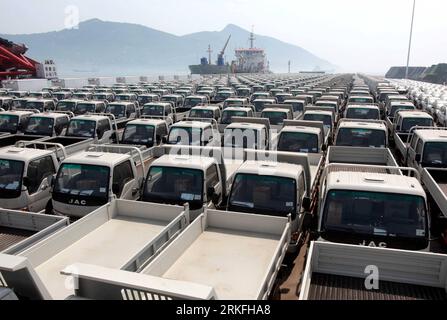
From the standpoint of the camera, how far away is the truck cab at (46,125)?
50.8 ft

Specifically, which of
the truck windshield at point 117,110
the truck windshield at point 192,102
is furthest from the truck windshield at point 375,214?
the truck windshield at point 192,102

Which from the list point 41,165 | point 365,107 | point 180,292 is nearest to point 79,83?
point 365,107

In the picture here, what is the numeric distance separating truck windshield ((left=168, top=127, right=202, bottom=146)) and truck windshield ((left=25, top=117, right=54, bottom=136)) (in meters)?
5.48

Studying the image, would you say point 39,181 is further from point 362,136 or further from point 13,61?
point 13,61

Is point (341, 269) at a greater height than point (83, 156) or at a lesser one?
lesser

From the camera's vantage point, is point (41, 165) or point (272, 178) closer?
point (272, 178)

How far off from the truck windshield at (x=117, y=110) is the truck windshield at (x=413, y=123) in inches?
545

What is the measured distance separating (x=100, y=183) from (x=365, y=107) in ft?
48.6

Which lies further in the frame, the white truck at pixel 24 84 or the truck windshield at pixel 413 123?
the white truck at pixel 24 84

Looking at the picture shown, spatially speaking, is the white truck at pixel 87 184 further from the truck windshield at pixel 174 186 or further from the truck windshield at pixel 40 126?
the truck windshield at pixel 40 126

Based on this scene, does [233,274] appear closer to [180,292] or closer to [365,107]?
[180,292]

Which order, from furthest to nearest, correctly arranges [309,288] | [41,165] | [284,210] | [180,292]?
1. [41,165]
2. [284,210]
3. [309,288]
4. [180,292]

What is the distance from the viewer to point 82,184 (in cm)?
852

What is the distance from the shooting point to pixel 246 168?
8.03m
